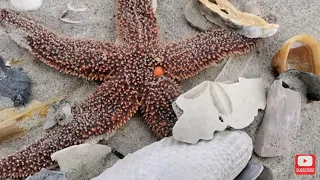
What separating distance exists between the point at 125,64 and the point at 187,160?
0.62 metres

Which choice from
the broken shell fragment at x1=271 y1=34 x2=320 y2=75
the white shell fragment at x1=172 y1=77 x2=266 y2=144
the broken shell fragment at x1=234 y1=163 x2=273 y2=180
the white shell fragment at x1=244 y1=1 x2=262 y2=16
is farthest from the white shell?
the broken shell fragment at x1=234 y1=163 x2=273 y2=180

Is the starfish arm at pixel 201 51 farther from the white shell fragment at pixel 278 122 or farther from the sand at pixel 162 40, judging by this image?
the white shell fragment at pixel 278 122

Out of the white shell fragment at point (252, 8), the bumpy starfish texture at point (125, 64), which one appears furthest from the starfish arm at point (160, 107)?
the white shell fragment at point (252, 8)

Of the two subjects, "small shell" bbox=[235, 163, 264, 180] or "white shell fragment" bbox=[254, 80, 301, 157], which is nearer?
"small shell" bbox=[235, 163, 264, 180]

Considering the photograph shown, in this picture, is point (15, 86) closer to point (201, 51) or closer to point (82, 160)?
point (82, 160)

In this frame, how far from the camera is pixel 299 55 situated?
2.77m

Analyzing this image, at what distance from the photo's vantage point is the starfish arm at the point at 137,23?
2.63m

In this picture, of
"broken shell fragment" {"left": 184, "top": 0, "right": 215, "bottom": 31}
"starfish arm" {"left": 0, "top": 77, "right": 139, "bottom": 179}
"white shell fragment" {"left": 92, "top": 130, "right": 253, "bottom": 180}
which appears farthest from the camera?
"broken shell fragment" {"left": 184, "top": 0, "right": 215, "bottom": 31}

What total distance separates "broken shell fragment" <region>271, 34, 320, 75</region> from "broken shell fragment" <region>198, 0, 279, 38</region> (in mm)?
121

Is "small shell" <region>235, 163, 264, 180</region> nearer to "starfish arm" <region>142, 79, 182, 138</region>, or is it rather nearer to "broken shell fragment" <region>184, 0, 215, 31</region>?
"starfish arm" <region>142, 79, 182, 138</region>

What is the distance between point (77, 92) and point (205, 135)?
0.77 meters

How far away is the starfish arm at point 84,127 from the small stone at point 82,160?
54 millimetres

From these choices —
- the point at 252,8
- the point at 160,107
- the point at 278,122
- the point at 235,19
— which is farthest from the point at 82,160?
the point at 252,8

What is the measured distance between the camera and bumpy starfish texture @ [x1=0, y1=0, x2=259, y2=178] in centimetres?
245
